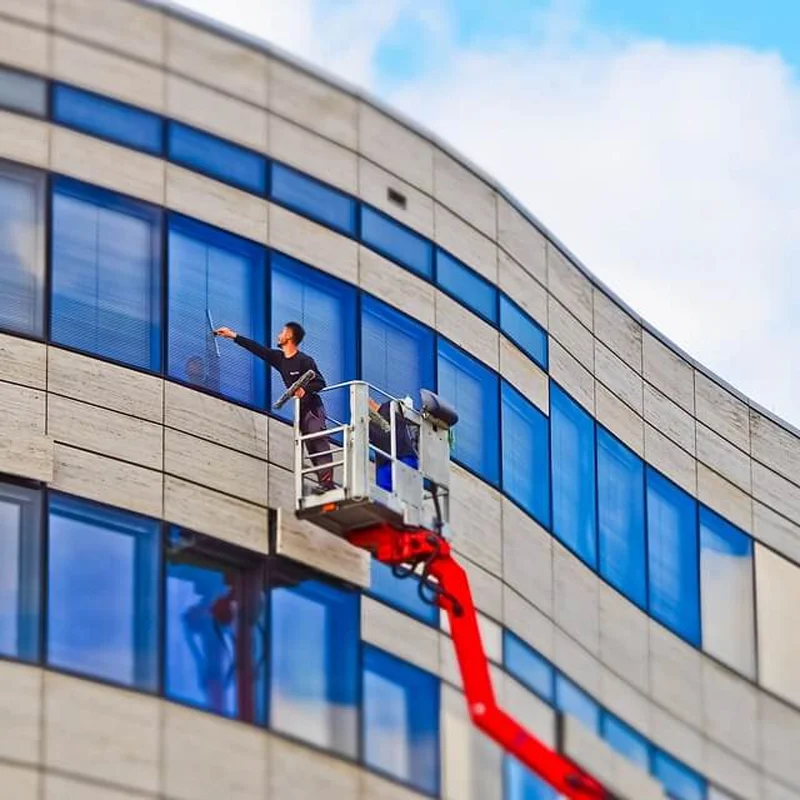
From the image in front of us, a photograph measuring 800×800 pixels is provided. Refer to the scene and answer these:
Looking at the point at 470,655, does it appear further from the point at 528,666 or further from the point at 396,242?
the point at 396,242

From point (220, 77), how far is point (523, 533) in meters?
7.42

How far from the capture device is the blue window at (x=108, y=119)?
3453 cm

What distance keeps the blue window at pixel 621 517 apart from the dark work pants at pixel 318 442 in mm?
7480

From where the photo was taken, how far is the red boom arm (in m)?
34.0

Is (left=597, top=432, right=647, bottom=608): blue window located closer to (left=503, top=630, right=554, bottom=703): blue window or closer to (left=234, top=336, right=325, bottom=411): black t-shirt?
(left=503, top=630, right=554, bottom=703): blue window

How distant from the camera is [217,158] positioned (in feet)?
117

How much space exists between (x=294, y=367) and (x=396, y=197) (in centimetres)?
438

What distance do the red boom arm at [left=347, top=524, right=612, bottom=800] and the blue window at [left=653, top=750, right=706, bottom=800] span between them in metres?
6.18

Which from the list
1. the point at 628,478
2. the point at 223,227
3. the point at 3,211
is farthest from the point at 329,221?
the point at 628,478

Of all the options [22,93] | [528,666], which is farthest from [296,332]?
[528,666]

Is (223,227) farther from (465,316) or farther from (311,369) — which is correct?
Result: (465,316)

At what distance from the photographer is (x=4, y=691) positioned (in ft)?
101

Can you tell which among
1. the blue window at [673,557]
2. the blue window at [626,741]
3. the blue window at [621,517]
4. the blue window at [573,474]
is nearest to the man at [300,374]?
the blue window at [573,474]

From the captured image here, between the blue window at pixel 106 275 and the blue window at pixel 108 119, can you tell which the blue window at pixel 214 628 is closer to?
the blue window at pixel 106 275
